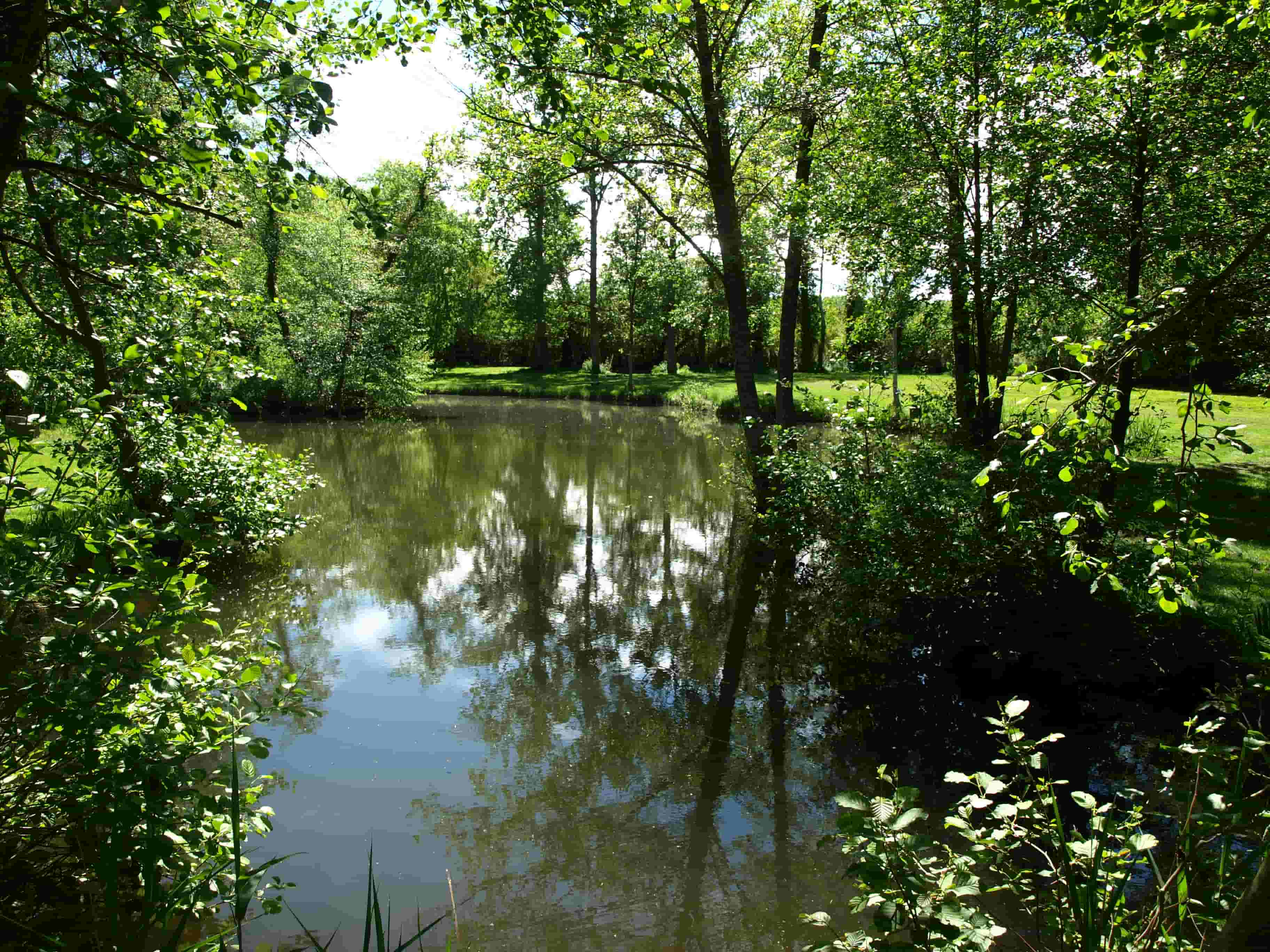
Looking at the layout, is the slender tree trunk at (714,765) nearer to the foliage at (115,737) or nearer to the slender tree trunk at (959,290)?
the foliage at (115,737)

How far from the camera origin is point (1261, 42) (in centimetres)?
798

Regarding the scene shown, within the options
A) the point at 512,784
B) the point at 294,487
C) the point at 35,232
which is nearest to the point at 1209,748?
the point at 512,784

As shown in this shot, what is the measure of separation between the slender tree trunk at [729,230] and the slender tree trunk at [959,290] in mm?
2759

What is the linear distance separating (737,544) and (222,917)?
28.9 feet

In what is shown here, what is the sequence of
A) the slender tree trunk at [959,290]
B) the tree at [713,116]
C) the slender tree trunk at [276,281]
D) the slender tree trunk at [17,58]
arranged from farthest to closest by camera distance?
the slender tree trunk at [276,281] → the tree at [713,116] → the slender tree trunk at [959,290] → the slender tree trunk at [17,58]

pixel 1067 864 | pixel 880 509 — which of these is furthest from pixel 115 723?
pixel 880 509

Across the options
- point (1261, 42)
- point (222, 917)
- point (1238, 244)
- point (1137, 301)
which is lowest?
point (222, 917)

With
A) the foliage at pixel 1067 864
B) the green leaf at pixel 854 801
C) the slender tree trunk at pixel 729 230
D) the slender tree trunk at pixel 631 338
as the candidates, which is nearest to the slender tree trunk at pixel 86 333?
the green leaf at pixel 854 801

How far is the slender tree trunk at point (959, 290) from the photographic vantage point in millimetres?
10359

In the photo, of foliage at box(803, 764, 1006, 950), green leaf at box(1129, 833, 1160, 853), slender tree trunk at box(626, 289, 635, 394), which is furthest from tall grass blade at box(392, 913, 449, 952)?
slender tree trunk at box(626, 289, 635, 394)

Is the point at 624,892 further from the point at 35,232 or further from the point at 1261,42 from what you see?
the point at 1261,42

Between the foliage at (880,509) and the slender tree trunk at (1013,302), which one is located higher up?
the slender tree trunk at (1013,302)

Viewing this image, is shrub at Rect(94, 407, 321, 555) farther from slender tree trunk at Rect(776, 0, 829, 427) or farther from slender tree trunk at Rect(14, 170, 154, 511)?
slender tree trunk at Rect(776, 0, 829, 427)

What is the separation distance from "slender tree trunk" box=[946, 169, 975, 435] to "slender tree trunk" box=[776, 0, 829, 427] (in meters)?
2.04
